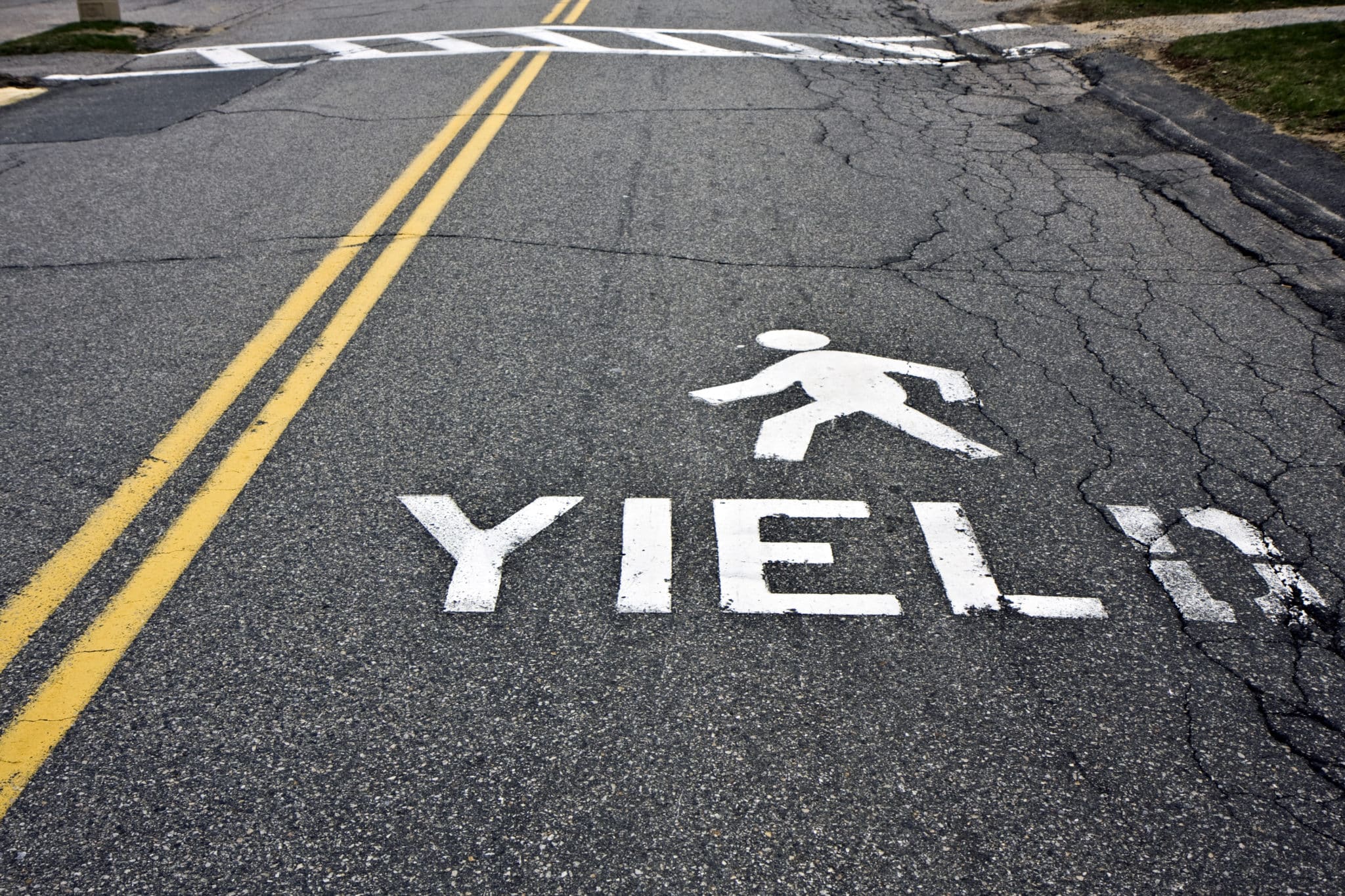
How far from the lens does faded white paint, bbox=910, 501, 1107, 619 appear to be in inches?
126

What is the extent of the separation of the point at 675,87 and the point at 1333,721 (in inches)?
333

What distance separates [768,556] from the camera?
3422mm

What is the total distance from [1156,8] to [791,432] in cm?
1154

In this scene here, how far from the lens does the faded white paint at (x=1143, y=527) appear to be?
11.5 ft

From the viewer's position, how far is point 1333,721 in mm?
2816

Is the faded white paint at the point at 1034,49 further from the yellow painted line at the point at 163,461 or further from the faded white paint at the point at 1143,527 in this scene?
the faded white paint at the point at 1143,527

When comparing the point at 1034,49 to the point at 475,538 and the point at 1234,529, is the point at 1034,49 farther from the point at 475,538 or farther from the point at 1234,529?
the point at 475,538

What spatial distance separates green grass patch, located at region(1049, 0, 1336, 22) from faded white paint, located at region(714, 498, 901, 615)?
37.5 ft

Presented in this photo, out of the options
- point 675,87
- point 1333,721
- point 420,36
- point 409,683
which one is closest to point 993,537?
point 1333,721

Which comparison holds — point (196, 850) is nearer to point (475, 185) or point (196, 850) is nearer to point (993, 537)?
point (993, 537)

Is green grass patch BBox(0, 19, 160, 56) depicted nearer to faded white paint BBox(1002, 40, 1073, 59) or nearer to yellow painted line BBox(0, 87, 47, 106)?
yellow painted line BBox(0, 87, 47, 106)

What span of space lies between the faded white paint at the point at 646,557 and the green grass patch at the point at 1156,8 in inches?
460

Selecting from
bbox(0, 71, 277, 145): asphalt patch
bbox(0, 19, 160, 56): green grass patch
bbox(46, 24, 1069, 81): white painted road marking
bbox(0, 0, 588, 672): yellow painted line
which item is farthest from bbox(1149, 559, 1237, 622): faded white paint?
bbox(0, 19, 160, 56): green grass patch

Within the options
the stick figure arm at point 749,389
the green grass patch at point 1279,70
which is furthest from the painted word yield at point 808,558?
the green grass patch at point 1279,70
